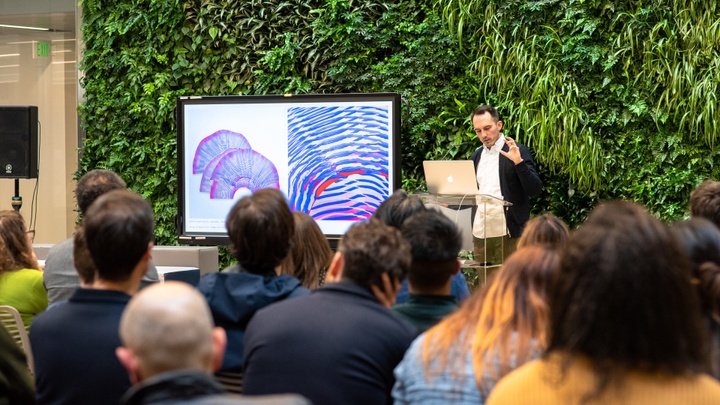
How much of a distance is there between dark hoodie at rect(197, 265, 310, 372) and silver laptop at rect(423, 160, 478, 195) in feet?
11.0

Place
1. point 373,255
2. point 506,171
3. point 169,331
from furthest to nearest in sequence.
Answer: point 506,171 → point 373,255 → point 169,331

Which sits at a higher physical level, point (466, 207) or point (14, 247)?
point (466, 207)

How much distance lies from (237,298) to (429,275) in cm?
62

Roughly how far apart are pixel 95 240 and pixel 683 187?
5.65m

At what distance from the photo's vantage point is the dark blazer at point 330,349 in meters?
2.24

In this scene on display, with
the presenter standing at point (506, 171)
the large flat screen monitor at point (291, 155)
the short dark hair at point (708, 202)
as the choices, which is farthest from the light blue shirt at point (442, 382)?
the large flat screen monitor at point (291, 155)

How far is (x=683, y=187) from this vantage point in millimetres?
7059

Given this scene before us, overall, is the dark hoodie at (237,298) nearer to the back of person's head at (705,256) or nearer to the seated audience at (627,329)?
the back of person's head at (705,256)

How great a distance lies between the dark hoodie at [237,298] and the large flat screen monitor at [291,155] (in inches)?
162

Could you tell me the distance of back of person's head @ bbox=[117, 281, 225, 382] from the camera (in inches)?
58.8

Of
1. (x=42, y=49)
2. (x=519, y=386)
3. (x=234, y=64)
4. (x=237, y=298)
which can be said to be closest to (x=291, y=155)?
(x=234, y=64)

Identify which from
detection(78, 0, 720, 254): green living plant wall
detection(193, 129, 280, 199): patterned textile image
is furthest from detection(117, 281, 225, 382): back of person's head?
detection(78, 0, 720, 254): green living plant wall

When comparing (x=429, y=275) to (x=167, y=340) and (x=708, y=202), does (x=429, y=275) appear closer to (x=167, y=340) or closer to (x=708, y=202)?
(x=167, y=340)

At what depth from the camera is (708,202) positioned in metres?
3.66
